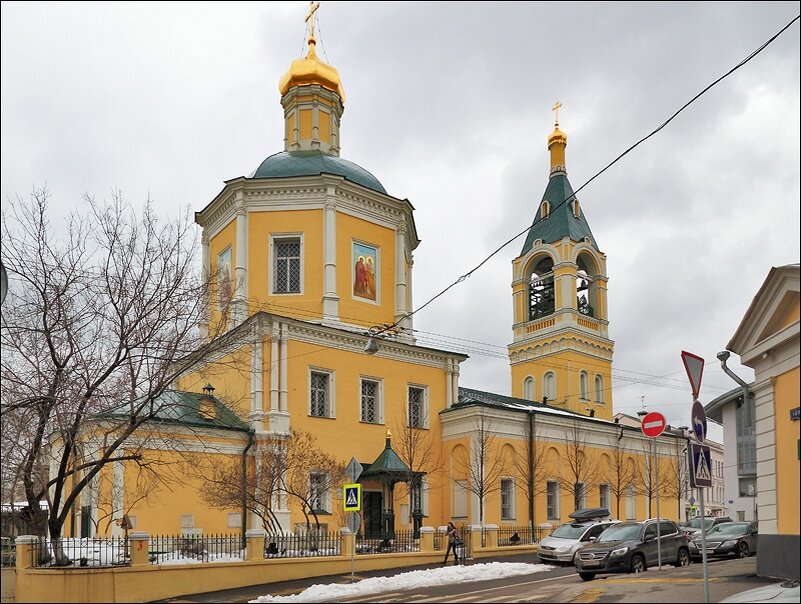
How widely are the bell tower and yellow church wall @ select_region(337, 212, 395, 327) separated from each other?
16.7m

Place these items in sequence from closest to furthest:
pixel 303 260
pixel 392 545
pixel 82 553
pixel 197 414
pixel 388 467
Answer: pixel 82 553, pixel 392 545, pixel 197 414, pixel 388 467, pixel 303 260

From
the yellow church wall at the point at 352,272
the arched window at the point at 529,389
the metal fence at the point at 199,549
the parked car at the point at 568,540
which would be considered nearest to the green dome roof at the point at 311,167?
the yellow church wall at the point at 352,272

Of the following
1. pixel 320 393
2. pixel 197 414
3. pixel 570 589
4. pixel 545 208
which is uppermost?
pixel 545 208

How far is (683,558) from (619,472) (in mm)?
19933

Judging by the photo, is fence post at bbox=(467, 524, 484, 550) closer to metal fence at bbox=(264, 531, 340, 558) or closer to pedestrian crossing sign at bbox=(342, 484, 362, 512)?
metal fence at bbox=(264, 531, 340, 558)

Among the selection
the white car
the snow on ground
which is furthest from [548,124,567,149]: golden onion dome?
the white car

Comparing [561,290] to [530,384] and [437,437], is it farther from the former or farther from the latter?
[437,437]

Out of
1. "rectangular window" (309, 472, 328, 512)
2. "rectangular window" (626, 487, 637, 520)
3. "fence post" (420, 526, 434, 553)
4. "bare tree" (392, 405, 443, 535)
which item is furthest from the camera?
"rectangular window" (626, 487, 637, 520)

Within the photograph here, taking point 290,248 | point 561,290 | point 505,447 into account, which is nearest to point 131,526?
point 290,248

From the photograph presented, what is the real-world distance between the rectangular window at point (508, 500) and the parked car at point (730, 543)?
1181 centimetres

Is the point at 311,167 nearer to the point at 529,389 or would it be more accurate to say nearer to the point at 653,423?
the point at 653,423

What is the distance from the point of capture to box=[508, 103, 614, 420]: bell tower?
170 ft

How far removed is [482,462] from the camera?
114 feet

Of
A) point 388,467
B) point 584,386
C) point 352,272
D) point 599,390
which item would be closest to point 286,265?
point 352,272
